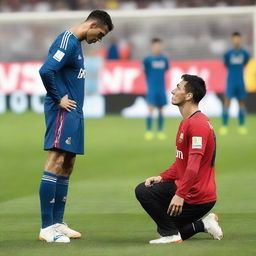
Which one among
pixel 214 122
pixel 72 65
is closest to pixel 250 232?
pixel 72 65

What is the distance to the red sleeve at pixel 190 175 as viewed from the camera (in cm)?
770

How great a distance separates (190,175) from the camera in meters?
7.70

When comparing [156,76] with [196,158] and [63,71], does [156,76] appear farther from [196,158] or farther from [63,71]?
[196,158]

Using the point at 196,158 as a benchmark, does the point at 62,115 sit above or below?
above

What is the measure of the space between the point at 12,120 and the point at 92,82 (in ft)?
9.75

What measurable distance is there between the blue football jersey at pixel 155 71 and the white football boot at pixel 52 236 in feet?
48.4

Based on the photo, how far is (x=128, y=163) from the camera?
53.4ft

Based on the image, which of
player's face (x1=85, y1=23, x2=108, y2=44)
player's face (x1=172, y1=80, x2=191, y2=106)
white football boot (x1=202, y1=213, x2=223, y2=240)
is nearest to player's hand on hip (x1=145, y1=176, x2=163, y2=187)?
white football boot (x1=202, y1=213, x2=223, y2=240)

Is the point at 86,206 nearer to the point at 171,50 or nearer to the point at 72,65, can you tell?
the point at 72,65

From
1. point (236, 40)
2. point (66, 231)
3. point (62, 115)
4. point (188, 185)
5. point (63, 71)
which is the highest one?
point (236, 40)

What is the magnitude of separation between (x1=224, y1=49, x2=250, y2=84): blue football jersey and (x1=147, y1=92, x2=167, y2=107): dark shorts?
1852 millimetres

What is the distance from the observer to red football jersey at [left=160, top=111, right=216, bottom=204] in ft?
25.4

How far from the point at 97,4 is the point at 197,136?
26430 mm

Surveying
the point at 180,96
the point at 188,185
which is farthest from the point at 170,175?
the point at 180,96
